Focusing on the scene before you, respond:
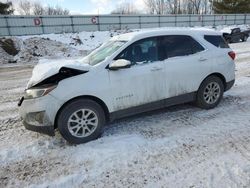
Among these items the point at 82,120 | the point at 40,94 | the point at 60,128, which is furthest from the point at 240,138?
the point at 40,94

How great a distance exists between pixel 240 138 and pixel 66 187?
2.89m

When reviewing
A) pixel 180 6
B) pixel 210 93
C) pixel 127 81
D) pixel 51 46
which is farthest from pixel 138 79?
pixel 180 6

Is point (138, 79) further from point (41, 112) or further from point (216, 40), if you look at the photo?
point (216, 40)

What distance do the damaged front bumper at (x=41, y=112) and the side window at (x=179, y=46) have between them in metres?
2.32

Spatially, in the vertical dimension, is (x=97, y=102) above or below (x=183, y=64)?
below

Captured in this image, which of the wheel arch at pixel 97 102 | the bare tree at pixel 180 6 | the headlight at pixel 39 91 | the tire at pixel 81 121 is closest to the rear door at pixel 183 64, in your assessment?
the wheel arch at pixel 97 102

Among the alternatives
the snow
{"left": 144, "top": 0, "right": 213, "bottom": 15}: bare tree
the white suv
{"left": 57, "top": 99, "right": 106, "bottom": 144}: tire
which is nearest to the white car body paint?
the white suv

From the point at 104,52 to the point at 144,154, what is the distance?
7.27 ft

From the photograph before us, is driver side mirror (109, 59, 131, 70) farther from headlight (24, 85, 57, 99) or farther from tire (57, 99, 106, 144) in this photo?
headlight (24, 85, 57, 99)

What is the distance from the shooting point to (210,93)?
545 cm

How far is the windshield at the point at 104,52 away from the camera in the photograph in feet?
15.2

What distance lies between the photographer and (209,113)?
5.27 metres

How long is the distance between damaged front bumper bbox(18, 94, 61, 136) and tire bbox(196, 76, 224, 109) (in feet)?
9.96

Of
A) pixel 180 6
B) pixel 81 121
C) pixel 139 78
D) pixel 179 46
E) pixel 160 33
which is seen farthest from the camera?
pixel 180 6
